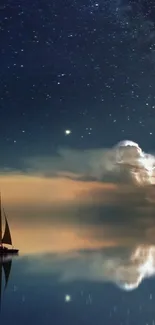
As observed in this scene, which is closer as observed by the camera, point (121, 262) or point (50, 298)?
point (50, 298)

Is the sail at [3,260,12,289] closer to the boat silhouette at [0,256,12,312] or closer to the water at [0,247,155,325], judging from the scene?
the boat silhouette at [0,256,12,312]

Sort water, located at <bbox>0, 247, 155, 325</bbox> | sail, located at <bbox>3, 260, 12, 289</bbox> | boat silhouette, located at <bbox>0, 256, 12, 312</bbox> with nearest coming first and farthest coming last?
water, located at <bbox>0, 247, 155, 325</bbox>
boat silhouette, located at <bbox>0, 256, 12, 312</bbox>
sail, located at <bbox>3, 260, 12, 289</bbox>

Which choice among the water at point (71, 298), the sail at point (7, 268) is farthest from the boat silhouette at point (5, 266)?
the water at point (71, 298)

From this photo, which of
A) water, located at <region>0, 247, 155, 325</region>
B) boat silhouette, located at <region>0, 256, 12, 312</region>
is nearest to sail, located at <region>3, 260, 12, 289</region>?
boat silhouette, located at <region>0, 256, 12, 312</region>

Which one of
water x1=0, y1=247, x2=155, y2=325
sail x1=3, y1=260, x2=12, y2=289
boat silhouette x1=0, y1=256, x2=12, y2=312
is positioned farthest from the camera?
sail x1=3, y1=260, x2=12, y2=289

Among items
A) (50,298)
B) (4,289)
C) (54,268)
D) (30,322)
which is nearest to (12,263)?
(54,268)

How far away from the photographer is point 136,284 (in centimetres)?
3822

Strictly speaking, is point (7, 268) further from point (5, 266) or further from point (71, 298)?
point (71, 298)

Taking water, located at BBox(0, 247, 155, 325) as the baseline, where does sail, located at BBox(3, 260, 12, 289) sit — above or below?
above

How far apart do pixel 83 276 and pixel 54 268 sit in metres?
5.58

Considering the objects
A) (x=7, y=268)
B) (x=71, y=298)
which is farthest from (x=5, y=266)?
(x=71, y=298)

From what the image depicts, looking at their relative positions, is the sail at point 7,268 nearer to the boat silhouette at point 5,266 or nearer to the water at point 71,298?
the boat silhouette at point 5,266

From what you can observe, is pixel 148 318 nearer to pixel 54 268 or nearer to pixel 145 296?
pixel 145 296

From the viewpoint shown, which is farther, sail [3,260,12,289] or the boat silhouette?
sail [3,260,12,289]
